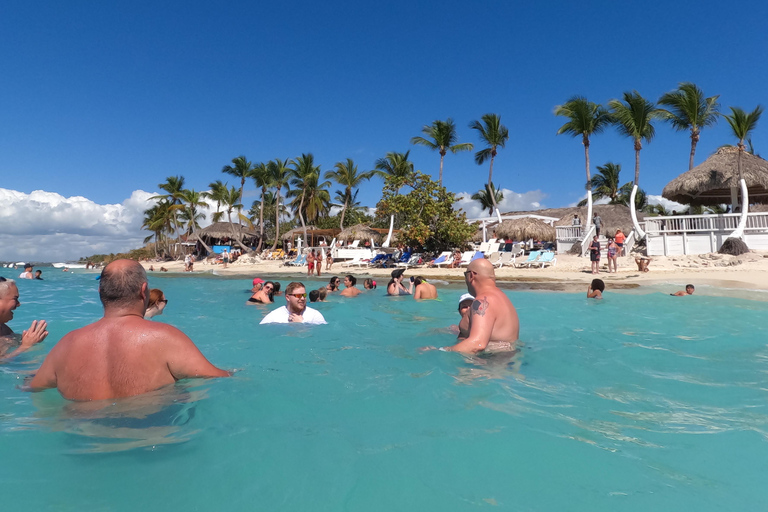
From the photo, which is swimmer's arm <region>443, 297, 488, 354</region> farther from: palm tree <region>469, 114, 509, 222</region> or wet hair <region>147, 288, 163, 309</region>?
palm tree <region>469, 114, 509, 222</region>

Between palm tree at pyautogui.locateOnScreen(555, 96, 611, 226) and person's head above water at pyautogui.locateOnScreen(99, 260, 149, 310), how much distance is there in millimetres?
24884

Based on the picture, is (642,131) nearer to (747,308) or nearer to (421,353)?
(747,308)

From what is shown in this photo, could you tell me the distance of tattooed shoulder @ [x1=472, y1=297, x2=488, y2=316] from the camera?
13.1 ft

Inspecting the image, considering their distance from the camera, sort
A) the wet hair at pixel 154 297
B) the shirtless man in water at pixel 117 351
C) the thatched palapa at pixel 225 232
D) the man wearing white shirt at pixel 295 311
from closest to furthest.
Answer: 1. the shirtless man in water at pixel 117 351
2. the wet hair at pixel 154 297
3. the man wearing white shirt at pixel 295 311
4. the thatched palapa at pixel 225 232

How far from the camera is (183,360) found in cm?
265

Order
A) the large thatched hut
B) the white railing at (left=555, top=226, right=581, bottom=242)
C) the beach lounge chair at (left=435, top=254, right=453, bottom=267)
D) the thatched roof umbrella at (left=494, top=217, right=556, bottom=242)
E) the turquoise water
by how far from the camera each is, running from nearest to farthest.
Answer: the turquoise water
the beach lounge chair at (left=435, top=254, right=453, bottom=267)
the white railing at (left=555, top=226, right=581, bottom=242)
the thatched roof umbrella at (left=494, top=217, right=556, bottom=242)
the large thatched hut

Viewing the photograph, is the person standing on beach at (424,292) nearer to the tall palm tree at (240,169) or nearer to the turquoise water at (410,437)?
the turquoise water at (410,437)

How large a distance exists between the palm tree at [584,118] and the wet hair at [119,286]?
980 inches

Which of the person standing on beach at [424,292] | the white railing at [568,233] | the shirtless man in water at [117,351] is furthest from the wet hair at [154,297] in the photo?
the white railing at [568,233]

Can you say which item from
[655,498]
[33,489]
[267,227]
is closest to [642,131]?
[655,498]

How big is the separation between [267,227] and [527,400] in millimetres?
48192

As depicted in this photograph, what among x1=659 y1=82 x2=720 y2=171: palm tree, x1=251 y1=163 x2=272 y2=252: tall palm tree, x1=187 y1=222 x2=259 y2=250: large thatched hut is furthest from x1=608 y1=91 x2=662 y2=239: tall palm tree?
x1=187 y1=222 x2=259 y2=250: large thatched hut

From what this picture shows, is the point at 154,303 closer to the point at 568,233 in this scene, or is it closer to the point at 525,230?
the point at 568,233

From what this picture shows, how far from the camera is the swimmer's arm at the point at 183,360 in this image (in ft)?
8.59
